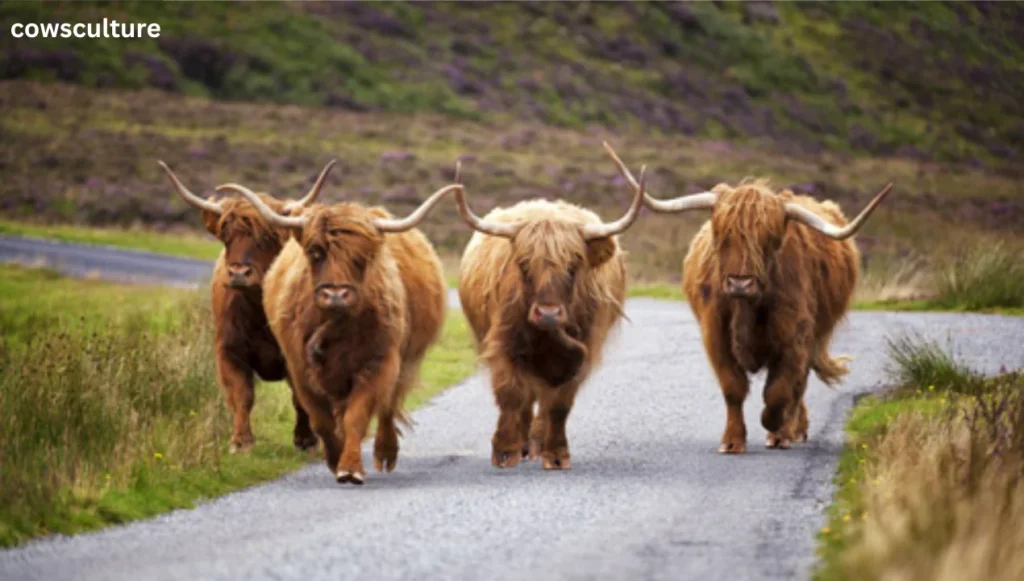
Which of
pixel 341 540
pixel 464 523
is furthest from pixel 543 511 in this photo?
pixel 341 540

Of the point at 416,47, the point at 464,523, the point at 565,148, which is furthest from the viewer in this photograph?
the point at 416,47

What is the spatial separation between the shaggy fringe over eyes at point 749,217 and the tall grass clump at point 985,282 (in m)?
11.7

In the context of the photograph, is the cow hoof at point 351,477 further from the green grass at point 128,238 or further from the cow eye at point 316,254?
the green grass at point 128,238

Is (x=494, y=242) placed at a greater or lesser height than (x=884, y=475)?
greater

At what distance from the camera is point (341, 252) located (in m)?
10.3

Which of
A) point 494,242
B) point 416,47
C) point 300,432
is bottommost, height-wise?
point 300,432

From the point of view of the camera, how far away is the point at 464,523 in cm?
847

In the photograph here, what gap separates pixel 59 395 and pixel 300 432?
1861 millimetres

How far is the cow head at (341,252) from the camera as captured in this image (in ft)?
33.4

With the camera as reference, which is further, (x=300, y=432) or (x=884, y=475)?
(x=300, y=432)

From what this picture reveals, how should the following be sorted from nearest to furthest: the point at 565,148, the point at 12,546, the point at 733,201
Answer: the point at 12,546 → the point at 733,201 → the point at 565,148

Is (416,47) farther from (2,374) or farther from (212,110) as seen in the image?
(2,374)

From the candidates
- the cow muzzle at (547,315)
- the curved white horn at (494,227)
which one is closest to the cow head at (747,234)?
the curved white horn at (494,227)

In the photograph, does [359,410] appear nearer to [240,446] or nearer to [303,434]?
[240,446]
